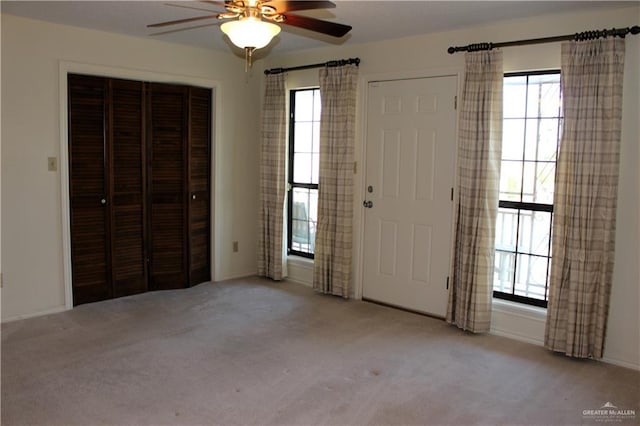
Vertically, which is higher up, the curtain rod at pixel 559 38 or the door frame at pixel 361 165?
the curtain rod at pixel 559 38

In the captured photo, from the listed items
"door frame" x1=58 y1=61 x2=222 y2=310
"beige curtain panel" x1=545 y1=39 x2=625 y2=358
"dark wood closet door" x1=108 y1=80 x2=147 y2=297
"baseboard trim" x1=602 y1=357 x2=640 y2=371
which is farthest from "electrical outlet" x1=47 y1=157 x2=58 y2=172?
"baseboard trim" x1=602 y1=357 x2=640 y2=371

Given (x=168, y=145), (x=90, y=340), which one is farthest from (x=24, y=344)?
(x=168, y=145)

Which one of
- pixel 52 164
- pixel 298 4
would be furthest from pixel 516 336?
pixel 52 164

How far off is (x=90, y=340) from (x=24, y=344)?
43cm

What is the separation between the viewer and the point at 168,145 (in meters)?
4.98

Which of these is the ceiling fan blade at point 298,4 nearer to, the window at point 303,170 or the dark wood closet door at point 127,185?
the dark wood closet door at point 127,185

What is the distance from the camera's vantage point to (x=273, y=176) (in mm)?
5445

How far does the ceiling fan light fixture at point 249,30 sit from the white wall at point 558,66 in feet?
6.92

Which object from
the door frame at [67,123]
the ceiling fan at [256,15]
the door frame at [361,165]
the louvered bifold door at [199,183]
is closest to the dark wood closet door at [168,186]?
the louvered bifold door at [199,183]

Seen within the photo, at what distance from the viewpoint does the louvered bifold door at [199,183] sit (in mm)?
5133

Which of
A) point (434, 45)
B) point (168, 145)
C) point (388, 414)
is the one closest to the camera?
point (388, 414)

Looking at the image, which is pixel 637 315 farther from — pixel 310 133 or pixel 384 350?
pixel 310 133

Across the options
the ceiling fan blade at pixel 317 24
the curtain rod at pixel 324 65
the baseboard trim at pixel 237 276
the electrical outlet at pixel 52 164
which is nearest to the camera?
the ceiling fan blade at pixel 317 24

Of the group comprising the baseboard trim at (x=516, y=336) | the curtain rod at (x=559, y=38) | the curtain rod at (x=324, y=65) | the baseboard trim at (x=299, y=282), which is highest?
the curtain rod at (x=324, y=65)
